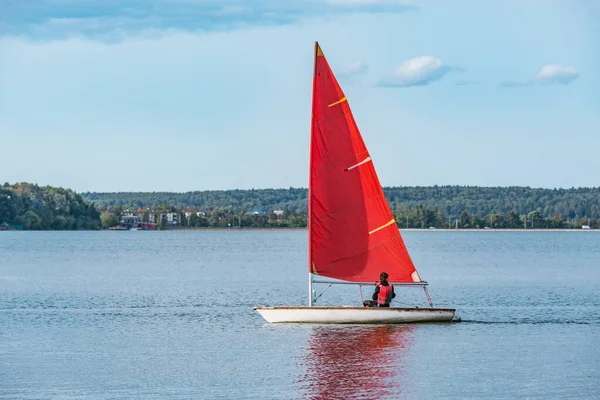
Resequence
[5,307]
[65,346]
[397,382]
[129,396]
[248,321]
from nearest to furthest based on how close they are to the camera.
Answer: [129,396], [397,382], [65,346], [248,321], [5,307]

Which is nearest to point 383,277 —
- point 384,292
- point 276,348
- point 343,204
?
point 384,292

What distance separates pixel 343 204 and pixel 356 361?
28.3 feet

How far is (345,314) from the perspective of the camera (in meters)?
37.8

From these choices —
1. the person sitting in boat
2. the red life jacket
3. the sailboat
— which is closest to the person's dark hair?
the person sitting in boat

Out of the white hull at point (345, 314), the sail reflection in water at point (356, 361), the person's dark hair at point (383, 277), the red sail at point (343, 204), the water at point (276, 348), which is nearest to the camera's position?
the sail reflection in water at point (356, 361)

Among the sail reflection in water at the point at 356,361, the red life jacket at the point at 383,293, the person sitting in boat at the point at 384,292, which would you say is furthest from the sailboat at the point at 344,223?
the sail reflection in water at the point at 356,361

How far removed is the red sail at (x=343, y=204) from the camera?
126 ft

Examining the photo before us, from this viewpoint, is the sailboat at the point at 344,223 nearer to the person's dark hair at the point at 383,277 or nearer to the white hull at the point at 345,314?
the white hull at the point at 345,314

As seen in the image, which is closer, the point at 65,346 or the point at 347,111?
the point at 65,346

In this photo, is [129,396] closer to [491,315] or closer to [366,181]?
[366,181]

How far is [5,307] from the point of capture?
4981 centimetres

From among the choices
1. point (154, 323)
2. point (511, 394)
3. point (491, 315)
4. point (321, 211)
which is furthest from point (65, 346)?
point (491, 315)

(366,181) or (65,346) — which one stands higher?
(366,181)

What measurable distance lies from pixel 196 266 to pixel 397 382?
213ft
